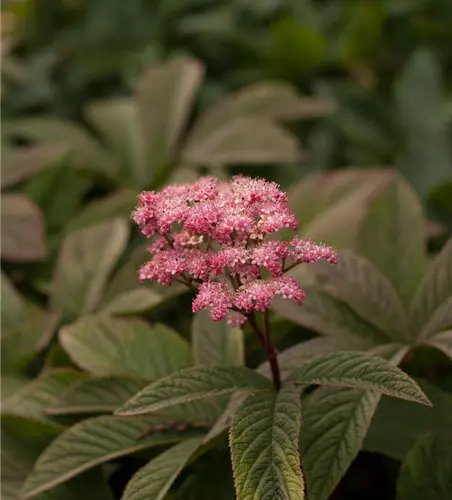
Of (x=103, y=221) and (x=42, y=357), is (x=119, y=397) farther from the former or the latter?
(x=103, y=221)

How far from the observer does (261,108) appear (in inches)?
65.9

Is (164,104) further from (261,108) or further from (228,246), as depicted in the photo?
(228,246)

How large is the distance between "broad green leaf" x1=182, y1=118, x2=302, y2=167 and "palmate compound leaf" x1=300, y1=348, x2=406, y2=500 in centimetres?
70

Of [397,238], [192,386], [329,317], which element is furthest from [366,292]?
[192,386]

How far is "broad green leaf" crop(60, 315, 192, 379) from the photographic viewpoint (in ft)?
3.36

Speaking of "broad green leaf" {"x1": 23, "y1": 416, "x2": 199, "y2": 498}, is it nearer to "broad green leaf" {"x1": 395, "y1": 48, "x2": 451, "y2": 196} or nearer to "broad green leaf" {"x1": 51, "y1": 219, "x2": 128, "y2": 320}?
"broad green leaf" {"x1": 51, "y1": 219, "x2": 128, "y2": 320}

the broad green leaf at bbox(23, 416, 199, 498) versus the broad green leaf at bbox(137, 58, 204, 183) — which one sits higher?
the broad green leaf at bbox(137, 58, 204, 183)

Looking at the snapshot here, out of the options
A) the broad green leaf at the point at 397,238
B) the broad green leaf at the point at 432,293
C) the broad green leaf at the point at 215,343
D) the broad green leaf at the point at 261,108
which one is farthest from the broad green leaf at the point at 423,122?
the broad green leaf at the point at 215,343

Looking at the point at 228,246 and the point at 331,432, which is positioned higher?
the point at 228,246

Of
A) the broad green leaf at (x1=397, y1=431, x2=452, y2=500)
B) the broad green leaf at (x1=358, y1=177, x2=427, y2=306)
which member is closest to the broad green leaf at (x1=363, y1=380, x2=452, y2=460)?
the broad green leaf at (x1=397, y1=431, x2=452, y2=500)

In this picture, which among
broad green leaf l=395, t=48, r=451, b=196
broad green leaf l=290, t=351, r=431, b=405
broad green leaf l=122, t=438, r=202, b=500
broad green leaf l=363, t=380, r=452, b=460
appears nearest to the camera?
broad green leaf l=290, t=351, r=431, b=405

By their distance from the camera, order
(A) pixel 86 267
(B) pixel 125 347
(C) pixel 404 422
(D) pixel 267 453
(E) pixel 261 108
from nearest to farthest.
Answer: (D) pixel 267 453 < (C) pixel 404 422 < (B) pixel 125 347 < (A) pixel 86 267 < (E) pixel 261 108

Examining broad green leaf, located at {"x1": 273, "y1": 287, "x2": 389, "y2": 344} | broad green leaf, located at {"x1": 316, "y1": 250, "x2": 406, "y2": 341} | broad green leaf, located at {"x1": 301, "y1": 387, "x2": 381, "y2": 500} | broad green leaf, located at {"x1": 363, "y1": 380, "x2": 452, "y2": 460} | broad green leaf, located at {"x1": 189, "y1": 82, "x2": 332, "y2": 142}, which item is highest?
broad green leaf, located at {"x1": 189, "y1": 82, "x2": 332, "y2": 142}

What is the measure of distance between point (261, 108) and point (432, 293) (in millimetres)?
810
